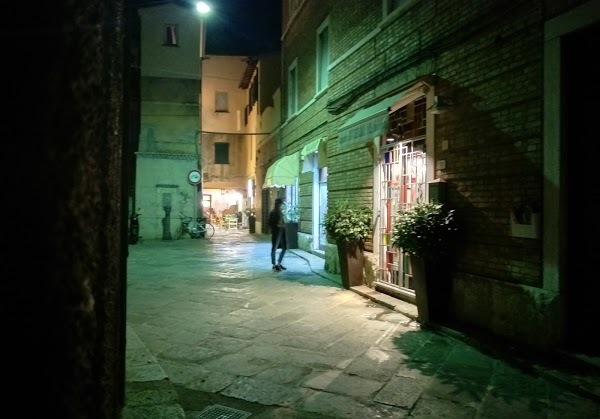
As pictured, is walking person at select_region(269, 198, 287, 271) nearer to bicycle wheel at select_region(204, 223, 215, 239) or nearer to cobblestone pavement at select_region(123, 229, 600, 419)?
cobblestone pavement at select_region(123, 229, 600, 419)

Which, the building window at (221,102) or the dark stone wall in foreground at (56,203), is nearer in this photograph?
the dark stone wall in foreground at (56,203)

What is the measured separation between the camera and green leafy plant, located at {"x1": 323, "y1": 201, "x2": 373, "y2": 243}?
8883mm

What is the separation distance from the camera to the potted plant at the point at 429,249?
6.35m

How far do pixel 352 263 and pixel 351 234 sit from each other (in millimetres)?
678

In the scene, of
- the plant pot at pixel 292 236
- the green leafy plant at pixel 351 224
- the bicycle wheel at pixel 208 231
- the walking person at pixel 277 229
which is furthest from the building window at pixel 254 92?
the green leafy plant at pixel 351 224

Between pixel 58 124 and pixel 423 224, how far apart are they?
19.4ft

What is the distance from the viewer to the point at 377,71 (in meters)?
9.10

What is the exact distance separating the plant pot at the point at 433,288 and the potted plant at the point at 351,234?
7.54ft

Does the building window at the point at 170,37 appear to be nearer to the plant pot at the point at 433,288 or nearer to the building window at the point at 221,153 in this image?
the building window at the point at 221,153

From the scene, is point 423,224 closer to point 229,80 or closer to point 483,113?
point 483,113

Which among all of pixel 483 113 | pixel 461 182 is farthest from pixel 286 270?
pixel 483 113

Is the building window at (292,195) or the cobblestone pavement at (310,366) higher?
the building window at (292,195)

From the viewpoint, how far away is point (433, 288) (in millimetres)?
6555

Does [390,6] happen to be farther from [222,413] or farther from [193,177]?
[193,177]
